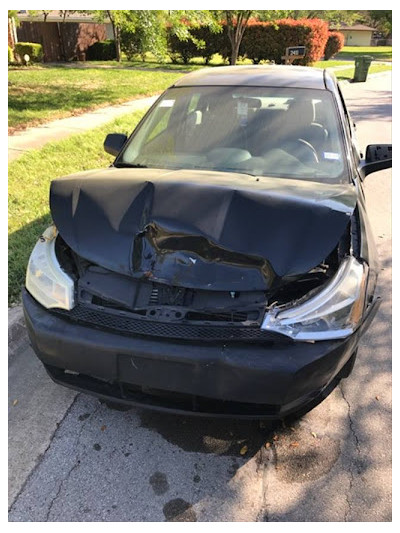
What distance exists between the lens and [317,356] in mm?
1921

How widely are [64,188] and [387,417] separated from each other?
220 cm

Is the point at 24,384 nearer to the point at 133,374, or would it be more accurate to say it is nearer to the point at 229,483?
the point at 133,374

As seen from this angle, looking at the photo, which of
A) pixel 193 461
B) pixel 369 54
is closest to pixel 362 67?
pixel 193 461

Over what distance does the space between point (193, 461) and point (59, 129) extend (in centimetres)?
703

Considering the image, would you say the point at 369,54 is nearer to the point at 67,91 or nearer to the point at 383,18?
the point at 383,18

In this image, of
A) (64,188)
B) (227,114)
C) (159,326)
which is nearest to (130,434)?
(159,326)

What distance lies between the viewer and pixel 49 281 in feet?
7.28

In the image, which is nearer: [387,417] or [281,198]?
[281,198]

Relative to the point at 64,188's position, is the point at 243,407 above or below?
below

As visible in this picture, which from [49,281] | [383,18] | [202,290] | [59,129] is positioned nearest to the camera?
[202,290]

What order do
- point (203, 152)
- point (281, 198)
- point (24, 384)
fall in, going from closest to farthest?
point (281, 198), point (24, 384), point (203, 152)

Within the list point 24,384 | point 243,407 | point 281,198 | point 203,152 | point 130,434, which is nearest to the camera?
point 243,407

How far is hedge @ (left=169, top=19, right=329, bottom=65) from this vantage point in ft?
77.9

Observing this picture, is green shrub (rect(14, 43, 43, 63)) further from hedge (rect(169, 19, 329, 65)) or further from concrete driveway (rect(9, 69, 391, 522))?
concrete driveway (rect(9, 69, 391, 522))
